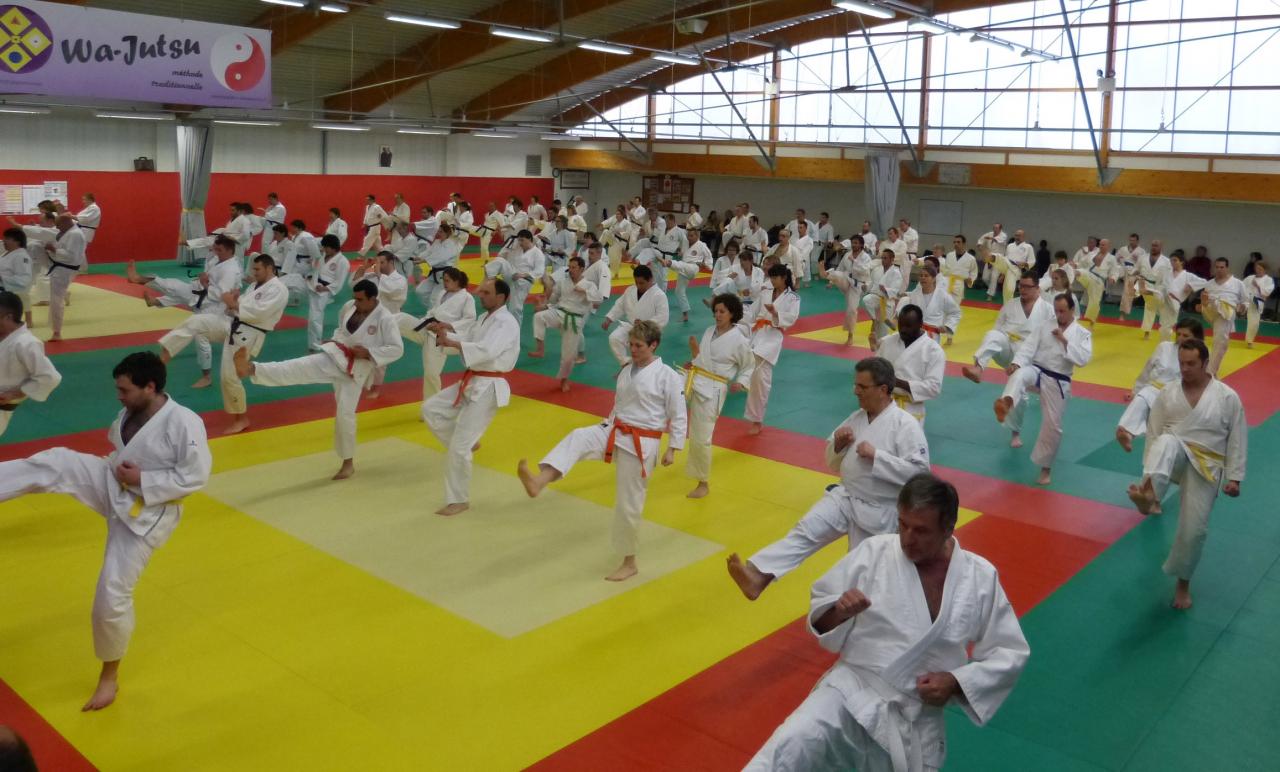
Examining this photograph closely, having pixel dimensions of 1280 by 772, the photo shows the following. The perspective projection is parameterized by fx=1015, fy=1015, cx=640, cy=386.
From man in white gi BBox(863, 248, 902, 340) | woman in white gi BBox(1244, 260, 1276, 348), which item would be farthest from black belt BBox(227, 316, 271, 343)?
woman in white gi BBox(1244, 260, 1276, 348)

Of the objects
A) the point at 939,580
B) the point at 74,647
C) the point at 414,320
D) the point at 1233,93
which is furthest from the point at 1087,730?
the point at 1233,93

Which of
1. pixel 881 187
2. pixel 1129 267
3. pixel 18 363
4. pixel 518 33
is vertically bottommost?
pixel 18 363

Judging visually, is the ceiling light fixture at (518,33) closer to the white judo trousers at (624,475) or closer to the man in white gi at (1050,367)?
the man in white gi at (1050,367)

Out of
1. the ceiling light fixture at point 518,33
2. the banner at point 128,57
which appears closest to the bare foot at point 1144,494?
the ceiling light fixture at point 518,33

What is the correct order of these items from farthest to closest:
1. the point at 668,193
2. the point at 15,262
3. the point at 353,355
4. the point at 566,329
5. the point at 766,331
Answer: the point at 668,193 → the point at 15,262 → the point at 566,329 → the point at 766,331 → the point at 353,355

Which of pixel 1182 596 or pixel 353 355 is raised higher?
pixel 353 355

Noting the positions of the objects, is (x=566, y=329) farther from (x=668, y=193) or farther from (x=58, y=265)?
(x=668, y=193)

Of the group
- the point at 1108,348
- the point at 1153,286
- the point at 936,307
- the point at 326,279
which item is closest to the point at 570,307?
the point at 326,279

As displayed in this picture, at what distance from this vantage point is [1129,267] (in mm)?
19453

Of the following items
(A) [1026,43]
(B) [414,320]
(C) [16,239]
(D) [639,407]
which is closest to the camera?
(D) [639,407]

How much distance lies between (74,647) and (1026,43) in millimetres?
21082

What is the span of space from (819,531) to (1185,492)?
297 centimetres

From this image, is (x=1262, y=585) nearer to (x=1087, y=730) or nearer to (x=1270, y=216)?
(x=1087, y=730)

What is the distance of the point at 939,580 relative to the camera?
3.38m
